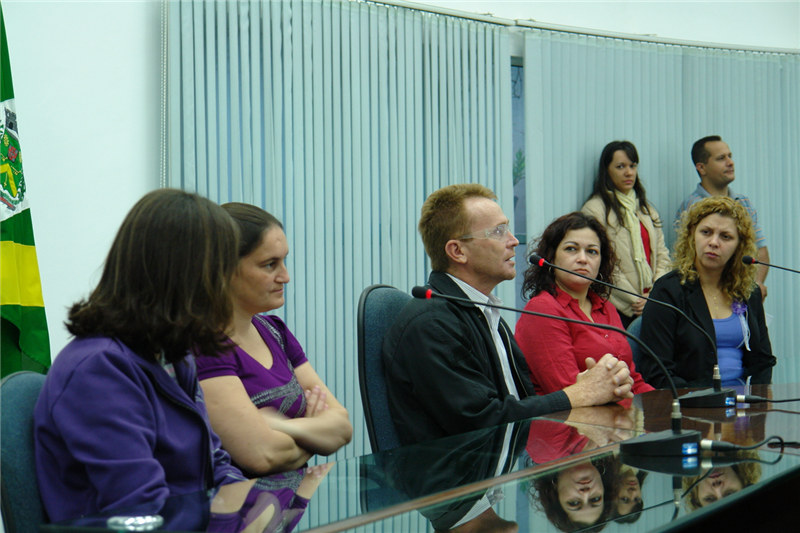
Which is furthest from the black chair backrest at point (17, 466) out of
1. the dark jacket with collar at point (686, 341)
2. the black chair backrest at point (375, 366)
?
the dark jacket with collar at point (686, 341)

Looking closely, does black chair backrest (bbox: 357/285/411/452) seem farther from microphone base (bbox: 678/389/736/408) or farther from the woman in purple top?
microphone base (bbox: 678/389/736/408)

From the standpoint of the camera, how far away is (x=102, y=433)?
1025 mm

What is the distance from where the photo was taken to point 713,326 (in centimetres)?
280

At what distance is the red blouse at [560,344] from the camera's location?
2213 mm

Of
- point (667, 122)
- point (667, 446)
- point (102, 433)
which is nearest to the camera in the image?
point (102, 433)

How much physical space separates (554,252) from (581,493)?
1.53 m

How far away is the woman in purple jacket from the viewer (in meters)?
1.03

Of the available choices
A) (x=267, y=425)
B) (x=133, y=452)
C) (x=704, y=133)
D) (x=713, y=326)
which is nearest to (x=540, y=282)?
(x=713, y=326)

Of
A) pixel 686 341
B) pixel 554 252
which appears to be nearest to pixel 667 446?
pixel 554 252

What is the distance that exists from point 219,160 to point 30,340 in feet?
4.31

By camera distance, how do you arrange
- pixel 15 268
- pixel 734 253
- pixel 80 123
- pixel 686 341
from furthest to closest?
pixel 80 123 < pixel 734 253 < pixel 686 341 < pixel 15 268

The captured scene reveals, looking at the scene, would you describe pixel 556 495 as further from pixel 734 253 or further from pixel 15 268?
pixel 734 253

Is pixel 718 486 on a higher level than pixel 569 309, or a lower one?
lower

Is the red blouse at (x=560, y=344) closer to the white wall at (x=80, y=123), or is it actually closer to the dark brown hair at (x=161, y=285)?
the dark brown hair at (x=161, y=285)
